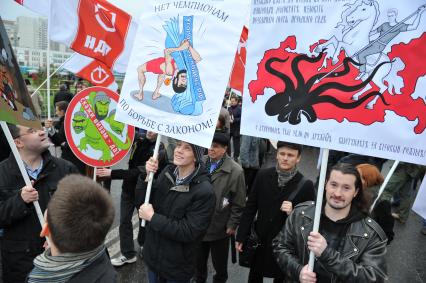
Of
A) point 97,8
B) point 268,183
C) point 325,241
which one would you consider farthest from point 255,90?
point 97,8

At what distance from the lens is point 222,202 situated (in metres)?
3.66

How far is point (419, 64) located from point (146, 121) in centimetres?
176

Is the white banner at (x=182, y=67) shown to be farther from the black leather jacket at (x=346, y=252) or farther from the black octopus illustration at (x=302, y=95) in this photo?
the black leather jacket at (x=346, y=252)

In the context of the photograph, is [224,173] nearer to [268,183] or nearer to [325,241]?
[268,183]

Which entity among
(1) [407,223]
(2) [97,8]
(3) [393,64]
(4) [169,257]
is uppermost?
(2) [97,8]

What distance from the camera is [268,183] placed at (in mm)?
3275

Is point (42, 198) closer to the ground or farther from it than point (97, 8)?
closer to the ground

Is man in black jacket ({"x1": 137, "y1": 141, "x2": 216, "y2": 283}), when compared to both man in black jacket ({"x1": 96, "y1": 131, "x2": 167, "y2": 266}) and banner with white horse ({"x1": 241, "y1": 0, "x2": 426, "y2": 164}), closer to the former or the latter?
banner with white horse ({"x1": 241, "y1": 0, "x2": 426, "y2": 164})

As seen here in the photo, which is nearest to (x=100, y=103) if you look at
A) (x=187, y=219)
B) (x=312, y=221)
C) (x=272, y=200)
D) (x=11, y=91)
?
(x=11, y=91)

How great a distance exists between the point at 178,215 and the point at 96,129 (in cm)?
121

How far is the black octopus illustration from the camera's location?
1.95m

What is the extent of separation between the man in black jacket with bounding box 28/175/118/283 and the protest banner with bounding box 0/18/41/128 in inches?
35.9

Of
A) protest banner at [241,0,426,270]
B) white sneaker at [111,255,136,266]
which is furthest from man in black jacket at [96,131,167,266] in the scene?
protest banner at [241,0,426,270]

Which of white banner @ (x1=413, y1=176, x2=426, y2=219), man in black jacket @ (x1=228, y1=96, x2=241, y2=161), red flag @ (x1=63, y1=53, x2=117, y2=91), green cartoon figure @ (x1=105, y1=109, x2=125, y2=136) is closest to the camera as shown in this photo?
white banner @ (x1=413, y1=176, x2=426, y2=219)
